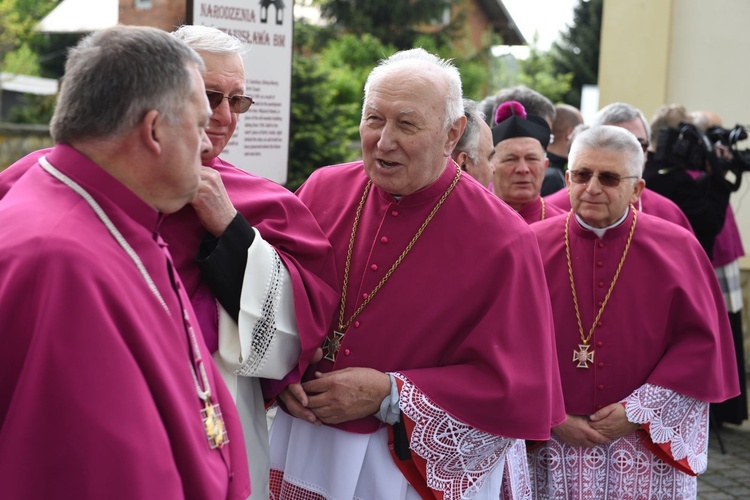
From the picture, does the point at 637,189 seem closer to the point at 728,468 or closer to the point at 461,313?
the point at 461,313

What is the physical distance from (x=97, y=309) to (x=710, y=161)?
562 centimetres

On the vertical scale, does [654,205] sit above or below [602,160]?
below

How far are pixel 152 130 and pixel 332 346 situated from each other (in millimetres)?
1386

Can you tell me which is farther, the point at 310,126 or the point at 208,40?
the point at 310,126

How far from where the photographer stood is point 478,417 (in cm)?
300

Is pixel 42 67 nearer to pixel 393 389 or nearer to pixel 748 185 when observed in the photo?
pixel 748 185

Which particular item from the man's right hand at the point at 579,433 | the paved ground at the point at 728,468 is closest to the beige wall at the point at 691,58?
the paved ground at the point at 728,468

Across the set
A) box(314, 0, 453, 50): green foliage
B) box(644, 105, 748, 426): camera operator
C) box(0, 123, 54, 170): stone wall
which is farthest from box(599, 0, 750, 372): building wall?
box(314, 0, 453, 50): green foliage

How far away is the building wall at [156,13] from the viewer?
5.61 metres

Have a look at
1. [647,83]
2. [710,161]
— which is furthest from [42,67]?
[710,161]

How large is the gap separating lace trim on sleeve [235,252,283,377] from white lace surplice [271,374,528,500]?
0.47 metres

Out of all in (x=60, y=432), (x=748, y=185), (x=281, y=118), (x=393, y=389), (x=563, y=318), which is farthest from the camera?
(x=748, y=185)

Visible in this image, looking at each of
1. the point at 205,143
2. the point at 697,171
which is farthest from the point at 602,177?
the point at 697,171

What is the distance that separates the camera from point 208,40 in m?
2.76
